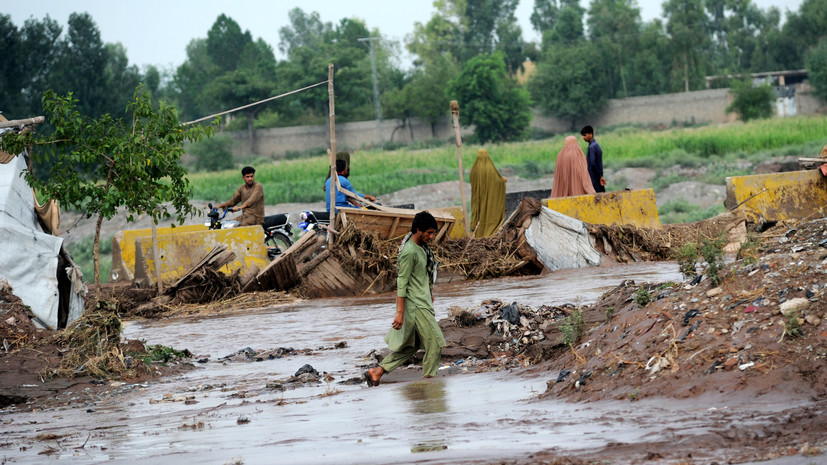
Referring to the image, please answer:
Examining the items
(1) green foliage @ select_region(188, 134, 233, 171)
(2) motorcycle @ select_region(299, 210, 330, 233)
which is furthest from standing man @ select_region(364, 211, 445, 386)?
(1) green foliage @ select_region(188, 134, 233, 171)

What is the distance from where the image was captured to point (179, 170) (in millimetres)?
11781

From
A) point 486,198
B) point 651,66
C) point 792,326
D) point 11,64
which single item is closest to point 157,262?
point 486,198

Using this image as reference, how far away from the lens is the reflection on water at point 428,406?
5164 millimetres

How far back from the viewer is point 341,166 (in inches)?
613

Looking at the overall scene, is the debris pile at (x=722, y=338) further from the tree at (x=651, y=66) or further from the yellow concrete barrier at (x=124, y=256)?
the tree at (x=651, y=66)

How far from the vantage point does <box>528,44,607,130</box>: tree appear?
67938mm

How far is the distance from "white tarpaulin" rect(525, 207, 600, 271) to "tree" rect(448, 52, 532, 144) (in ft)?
158

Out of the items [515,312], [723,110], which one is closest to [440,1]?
[723,110]

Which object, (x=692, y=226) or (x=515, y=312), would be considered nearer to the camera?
(x=515, y=312)

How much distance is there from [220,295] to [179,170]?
138 inches

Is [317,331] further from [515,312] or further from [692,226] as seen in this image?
[692,226]

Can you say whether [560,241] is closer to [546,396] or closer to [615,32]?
[546,396]

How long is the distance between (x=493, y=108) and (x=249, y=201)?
48573 millimetres

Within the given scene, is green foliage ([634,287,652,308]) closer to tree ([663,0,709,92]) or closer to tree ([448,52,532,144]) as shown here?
tree ([448,52,532,144])
